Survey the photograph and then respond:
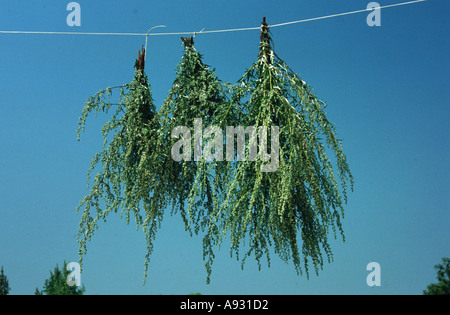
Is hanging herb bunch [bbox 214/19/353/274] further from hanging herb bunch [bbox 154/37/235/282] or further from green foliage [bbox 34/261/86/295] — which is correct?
green foliage [bbox 34/261/86/295]

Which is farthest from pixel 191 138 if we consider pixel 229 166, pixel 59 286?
pixel 59 286

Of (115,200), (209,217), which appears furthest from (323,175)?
(115,200)

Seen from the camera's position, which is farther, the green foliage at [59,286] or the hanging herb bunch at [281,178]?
the green foliage at [59,286]

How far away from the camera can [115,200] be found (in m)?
6.00

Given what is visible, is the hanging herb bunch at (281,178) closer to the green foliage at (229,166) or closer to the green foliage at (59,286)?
the green foliage at (229,166)

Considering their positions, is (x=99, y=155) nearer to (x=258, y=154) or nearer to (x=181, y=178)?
(x=181, y=178)

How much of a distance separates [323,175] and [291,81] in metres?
1.02

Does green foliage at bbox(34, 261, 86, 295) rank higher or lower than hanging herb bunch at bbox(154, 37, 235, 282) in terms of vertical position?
lower

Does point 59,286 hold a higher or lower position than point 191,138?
lower

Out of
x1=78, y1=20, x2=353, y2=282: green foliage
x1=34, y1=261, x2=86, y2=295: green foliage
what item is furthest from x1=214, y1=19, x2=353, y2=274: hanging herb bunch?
x1=34, y1=261, x2=86, y2=295: green foliage

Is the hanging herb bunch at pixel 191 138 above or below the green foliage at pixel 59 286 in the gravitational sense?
above

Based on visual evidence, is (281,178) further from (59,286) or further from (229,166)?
(59,286)

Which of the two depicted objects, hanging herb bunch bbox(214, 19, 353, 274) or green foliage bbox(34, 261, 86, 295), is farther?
green foliage bbox(34, 261, 86, 295)

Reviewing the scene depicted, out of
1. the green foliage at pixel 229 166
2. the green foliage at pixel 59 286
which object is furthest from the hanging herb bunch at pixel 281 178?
the green foliage at pixel 59 286
